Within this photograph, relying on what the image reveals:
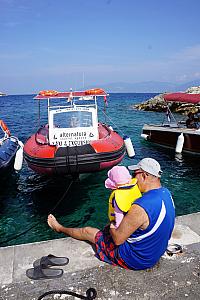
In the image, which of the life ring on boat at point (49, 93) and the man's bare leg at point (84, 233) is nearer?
the man's bare leg at point (84, 233)

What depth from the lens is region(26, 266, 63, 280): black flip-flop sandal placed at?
311 centimetres

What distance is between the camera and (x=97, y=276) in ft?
10.3

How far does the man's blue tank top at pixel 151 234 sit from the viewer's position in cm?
282

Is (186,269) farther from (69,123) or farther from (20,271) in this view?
(69,123)

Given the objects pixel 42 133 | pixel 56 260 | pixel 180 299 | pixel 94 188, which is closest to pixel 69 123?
pixel 42 133

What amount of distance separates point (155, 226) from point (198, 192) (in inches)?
257

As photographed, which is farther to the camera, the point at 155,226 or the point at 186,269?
the point at 186,269

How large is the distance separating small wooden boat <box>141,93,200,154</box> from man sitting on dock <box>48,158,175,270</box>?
10.5 m

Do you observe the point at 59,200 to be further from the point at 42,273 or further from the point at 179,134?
the point at 179,134

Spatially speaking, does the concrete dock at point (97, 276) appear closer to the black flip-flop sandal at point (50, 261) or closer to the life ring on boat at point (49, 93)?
the black flip-flop sandal at point (50, 261)

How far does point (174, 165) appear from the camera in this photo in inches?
468

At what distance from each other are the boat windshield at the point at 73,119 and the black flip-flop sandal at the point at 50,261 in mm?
6058

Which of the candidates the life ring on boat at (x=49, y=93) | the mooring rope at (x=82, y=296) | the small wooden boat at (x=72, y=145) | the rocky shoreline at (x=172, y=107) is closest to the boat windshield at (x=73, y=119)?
the small wooden boat at (x=72, y=145)

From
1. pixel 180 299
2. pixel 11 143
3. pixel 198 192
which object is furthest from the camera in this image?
pixel 11 143
